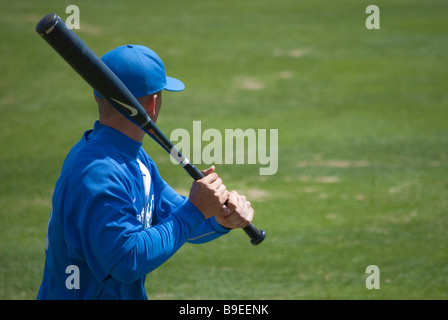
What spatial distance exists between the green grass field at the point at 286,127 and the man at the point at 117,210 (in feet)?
9.90

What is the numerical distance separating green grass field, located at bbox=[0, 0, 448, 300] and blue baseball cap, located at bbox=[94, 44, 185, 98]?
3298 mm

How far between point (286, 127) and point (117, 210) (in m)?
8.51

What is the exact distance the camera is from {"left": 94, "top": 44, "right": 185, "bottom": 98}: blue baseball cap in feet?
9.83

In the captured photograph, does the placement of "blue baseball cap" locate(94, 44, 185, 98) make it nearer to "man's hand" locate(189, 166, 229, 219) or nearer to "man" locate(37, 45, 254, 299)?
"man" locate(37, 45, 254, 299)

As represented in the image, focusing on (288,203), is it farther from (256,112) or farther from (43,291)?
(43,291)

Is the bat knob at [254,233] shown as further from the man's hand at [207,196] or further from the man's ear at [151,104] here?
the man's ear at [151,104]

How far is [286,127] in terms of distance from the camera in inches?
436

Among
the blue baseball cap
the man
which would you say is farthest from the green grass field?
the blue baseball cap

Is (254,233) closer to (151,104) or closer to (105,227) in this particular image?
(151,104)

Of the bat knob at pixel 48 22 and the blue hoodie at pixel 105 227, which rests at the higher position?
the bat knob at pixel 48 22

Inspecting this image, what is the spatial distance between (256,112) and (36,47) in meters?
6.40

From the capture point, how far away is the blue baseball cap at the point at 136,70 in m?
3.00

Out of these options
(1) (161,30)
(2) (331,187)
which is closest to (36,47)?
(1) (161,30)

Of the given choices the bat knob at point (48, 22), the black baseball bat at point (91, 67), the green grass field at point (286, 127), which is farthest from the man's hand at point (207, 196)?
the green grass field at point (286, 127)
